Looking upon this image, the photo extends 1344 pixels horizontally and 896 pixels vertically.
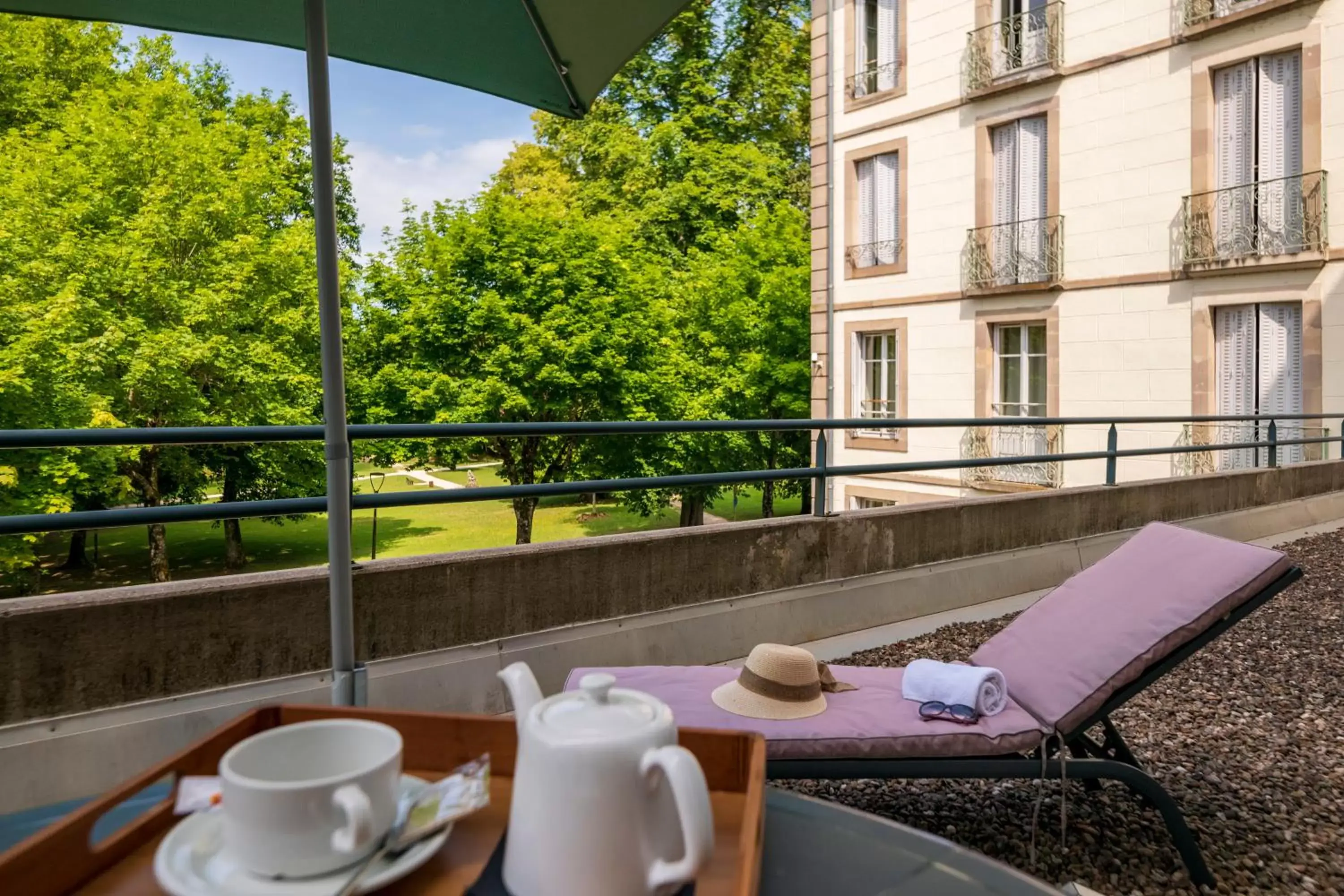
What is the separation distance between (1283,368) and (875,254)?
24.2 ft

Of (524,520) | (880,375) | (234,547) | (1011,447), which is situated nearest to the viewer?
(1011,447)

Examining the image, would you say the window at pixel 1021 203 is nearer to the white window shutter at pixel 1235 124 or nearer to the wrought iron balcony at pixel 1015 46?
the wrought iron balcony at pixel 1015 46

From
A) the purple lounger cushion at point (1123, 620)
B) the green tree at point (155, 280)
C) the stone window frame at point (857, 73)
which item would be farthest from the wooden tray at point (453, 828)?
the green tree at point (155, 280)

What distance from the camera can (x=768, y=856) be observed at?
1.11 m

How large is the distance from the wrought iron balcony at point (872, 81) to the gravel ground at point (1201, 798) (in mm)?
15276

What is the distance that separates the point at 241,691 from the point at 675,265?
27.4m

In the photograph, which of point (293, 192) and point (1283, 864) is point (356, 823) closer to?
point (1283, 864)

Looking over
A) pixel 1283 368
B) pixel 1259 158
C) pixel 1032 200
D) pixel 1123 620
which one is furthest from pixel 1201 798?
pixel 1032 200

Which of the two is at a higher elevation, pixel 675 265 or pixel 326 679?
pixel 675 265

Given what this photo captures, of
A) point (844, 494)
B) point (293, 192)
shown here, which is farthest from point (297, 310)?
point (844, 494)

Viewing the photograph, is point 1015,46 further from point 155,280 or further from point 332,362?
point 155,280

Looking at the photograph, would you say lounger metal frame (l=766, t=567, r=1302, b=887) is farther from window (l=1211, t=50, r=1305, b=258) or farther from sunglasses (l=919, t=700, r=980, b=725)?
window (l=1211, t=50, r=1305, b=258)

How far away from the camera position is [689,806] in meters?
0.80

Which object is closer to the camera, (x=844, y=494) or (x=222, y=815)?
(x=222, y=815)
